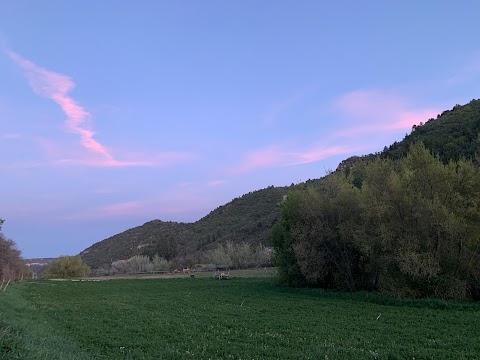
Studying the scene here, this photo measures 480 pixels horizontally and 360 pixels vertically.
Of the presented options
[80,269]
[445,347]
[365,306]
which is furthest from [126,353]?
[80,269]

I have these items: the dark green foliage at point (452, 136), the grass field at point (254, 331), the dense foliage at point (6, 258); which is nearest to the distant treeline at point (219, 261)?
the dark green foliage at point (452, 136)

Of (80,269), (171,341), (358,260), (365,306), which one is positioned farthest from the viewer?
(80,269)

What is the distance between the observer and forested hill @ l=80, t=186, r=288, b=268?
3703 inches

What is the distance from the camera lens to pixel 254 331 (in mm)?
16312

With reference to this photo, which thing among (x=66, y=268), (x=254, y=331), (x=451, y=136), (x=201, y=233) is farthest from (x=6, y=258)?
(x=201, y=233)

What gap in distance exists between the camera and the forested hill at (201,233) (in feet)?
309

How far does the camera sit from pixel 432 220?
24219 millimetres

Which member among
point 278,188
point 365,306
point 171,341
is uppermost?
point 278,188

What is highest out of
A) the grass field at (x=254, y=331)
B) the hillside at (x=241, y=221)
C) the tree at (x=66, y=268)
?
the hillside at (x=241, y=221)

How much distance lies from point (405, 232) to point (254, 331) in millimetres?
13557

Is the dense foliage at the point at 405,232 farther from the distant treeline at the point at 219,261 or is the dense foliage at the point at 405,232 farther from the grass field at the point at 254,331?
the distant treeline at the point at 219,261

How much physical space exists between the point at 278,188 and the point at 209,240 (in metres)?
26.2

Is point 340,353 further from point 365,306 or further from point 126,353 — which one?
point 365,306

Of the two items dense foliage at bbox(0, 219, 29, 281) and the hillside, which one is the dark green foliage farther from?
dense foliage at bbox(0, 219, 29, 281)
